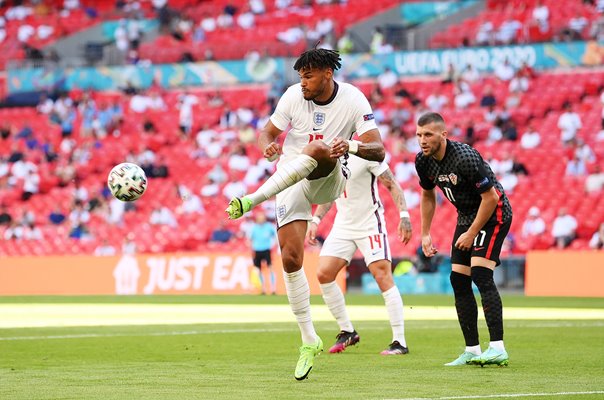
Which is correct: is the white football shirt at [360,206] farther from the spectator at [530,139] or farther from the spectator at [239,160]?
the spectator at [239,160]

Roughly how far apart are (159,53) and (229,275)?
1478cm

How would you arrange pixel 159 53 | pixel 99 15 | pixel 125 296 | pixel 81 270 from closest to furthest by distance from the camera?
pixel 125 296
pixel 81 270
pixel 159 53
pixel 99 15

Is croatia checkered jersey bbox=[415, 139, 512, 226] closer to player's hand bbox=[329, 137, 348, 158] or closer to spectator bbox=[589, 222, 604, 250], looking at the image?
player's hand bbox=[329, 137, 348, 158]

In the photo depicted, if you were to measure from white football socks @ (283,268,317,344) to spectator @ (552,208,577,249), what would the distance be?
1972 centimetres

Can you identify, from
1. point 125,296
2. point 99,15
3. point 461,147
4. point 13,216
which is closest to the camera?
point 461,147

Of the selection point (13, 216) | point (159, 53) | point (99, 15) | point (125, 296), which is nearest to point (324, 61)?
point (125, 296)

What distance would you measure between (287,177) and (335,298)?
3888mm

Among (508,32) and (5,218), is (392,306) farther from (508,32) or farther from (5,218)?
(5,218)

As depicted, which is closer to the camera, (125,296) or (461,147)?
(461,147)

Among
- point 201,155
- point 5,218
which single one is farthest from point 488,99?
point 5,218

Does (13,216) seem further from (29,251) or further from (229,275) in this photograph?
(229,275)

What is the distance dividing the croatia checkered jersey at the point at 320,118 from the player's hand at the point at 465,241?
1399 mm

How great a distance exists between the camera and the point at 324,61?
10.2 metres

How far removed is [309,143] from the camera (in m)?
9.82
